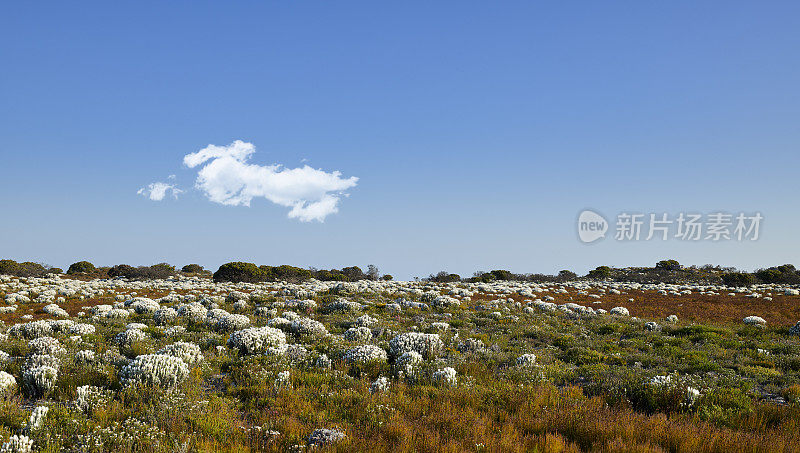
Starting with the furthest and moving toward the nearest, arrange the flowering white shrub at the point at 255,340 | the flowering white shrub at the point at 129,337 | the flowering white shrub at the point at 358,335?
the flowering white shrub at the point at 358,335
the flowering white shrub at the point at 129,337
the flowering white shrub at the point at 255,340

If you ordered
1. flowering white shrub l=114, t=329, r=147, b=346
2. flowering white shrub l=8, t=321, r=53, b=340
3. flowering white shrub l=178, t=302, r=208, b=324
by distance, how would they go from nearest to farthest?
1. flowering white shrub l=114, t=329, r=147, b=346
2. flowering white shrub l=8, t=321, r=53, b=340
3. flowering white shrub l=178, t=302, r=208, b=324

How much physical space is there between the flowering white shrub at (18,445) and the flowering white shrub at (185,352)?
4.34 meters

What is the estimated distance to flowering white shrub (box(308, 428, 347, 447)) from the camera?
6150mm

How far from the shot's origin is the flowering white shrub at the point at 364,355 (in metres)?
10.9

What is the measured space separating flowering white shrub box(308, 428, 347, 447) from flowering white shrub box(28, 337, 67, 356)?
26.7ft

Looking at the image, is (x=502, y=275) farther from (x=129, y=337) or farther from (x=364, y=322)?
(x=129, y=337)

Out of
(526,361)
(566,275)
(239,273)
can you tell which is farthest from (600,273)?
(526,361)

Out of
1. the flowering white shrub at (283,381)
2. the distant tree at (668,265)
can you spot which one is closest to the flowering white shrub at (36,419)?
the flowering white shrub at (283,381)

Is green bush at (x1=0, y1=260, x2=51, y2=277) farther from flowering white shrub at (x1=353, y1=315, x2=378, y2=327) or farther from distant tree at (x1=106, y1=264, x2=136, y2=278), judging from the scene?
flowering white shrub at (x1=353, y1=315, x2=378, y2=327)

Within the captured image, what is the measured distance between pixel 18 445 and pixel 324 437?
14.1 feet

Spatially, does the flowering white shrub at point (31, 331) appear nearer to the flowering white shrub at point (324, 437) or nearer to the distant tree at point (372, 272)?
the flowering white shrub at point (324, 437)

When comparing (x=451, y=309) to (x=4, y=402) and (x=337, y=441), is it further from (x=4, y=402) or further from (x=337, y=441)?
(x=4, y=402)

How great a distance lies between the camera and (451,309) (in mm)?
23719

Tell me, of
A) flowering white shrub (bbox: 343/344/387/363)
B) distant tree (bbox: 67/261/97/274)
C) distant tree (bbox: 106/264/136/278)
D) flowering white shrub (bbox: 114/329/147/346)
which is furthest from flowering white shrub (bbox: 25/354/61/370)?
distant tree (bbox: 67/261/97/274)
